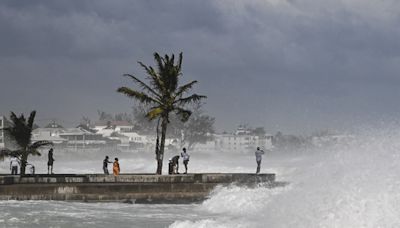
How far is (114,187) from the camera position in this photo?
72.9 feet

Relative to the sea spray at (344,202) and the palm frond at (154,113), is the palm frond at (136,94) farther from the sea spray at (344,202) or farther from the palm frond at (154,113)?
the sea spray at (344,202)

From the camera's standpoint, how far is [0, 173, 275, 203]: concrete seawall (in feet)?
71.3

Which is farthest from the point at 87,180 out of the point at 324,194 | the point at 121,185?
Result: the point at 324,194

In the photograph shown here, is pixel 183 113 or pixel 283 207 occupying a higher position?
pixel 183 113

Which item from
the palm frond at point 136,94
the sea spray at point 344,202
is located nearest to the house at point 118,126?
the palm frond at point 136,94

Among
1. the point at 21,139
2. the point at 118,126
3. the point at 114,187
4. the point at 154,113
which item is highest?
the point at 118,126

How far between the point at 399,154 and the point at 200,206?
7.15m

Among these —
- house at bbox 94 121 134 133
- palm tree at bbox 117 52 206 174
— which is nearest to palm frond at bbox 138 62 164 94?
palm tree at bbox 117 52 206 174

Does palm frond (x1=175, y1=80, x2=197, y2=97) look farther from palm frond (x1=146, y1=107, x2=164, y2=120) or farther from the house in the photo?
the house

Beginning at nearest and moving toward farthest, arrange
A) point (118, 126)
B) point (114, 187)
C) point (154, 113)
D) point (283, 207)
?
point (283, 207) < point (114, 187) < point (154, 113) < point (118, 126)

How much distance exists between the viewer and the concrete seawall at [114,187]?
21734mm

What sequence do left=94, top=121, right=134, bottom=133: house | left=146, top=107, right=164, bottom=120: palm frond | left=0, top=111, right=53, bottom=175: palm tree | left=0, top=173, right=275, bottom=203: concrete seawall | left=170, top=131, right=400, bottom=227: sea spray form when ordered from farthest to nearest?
left=94, top=121, right=134, bottom=133: house, left=146, top=107, right=164, bottom=120: palm frond, left=0, top=111, right=53, bottom=175: palm tree, left=0, top=173, right=275, bottom=203: concrete seawall, left=170, top=131, right=400, bottom=227: sea spray

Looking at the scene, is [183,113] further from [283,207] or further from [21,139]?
[283,207]

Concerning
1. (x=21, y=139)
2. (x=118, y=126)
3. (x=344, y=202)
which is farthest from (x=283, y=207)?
(x=118, y=126)
